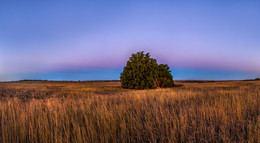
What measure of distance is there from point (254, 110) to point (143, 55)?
18798 millimetres

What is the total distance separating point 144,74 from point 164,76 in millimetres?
3791

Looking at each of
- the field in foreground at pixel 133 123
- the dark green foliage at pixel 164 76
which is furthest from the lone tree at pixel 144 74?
the field in foreground at pixel 133 123

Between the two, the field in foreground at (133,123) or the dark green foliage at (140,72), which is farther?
the dark green foliage at (140,72)

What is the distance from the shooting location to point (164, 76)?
24.9 meters

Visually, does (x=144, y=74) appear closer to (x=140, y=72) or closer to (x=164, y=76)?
(x=140, y=72)

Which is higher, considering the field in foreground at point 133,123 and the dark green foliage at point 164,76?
the dark green foliage at point 164,76

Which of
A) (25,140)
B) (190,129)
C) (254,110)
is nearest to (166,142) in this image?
(190,129)

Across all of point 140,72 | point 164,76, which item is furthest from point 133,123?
point 164,76

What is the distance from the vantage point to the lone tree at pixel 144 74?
74.4ft

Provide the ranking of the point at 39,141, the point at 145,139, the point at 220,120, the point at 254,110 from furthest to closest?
the point at 254,110, the point at 220,120, the point at 39,141, the point at 145,139

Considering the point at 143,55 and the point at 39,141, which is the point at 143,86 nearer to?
the point at 143,55

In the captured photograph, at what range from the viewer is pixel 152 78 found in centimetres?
2267

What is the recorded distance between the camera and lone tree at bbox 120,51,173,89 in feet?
74.4

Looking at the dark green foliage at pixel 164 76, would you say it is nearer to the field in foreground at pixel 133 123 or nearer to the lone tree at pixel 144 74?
the lone tree at pixel 144 74
